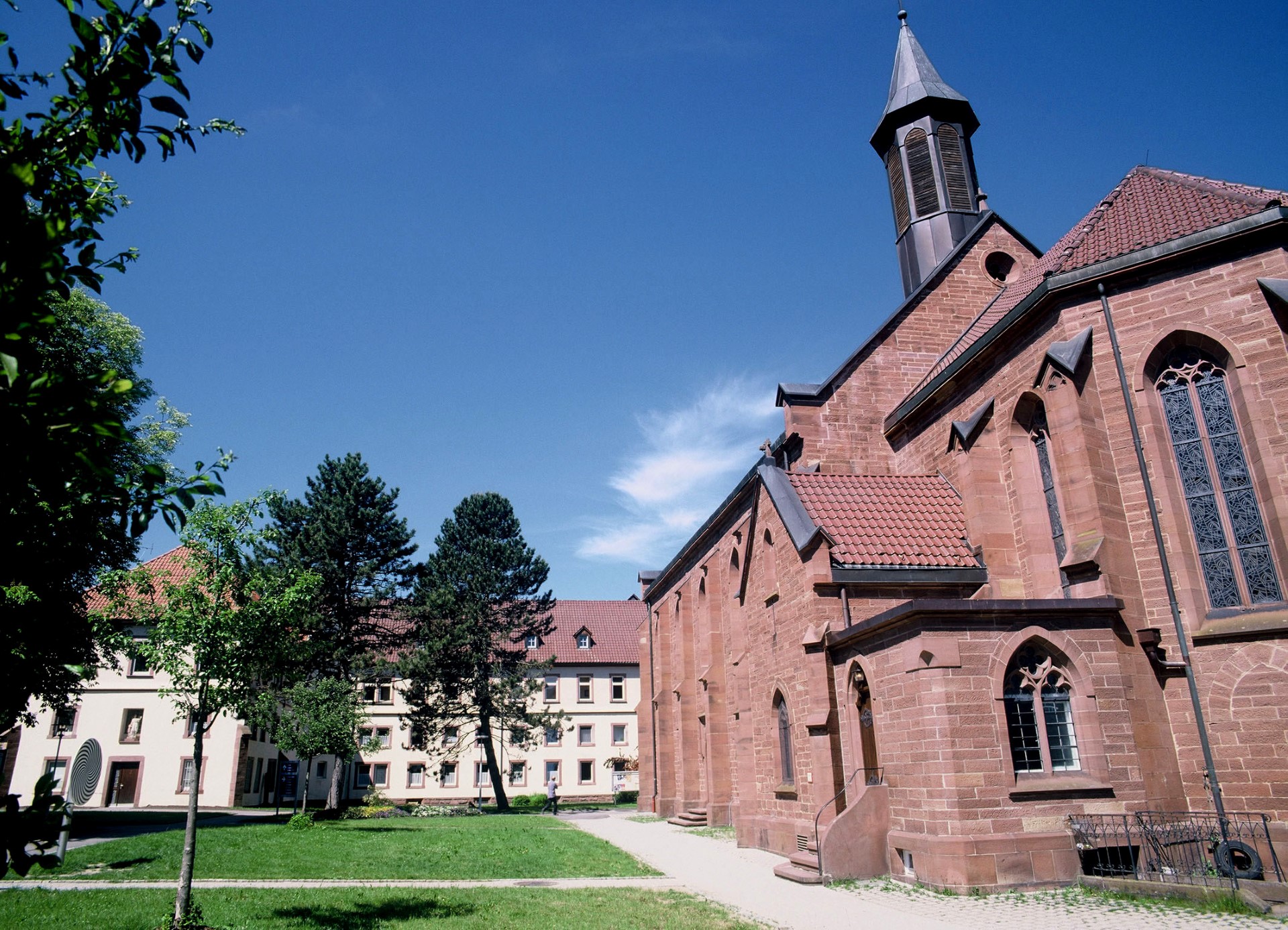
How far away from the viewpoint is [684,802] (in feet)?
96.2

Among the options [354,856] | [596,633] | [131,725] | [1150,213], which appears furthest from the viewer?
[596,633]

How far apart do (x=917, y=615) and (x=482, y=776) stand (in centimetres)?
4492

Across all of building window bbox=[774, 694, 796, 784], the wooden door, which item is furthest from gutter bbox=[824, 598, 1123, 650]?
the wooden door

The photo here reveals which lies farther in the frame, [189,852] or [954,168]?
[954,168]

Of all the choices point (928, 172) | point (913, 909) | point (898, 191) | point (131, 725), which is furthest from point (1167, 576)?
point (131, 725)

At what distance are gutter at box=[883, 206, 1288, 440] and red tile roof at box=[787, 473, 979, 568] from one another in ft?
9.50

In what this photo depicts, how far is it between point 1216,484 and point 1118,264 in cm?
414

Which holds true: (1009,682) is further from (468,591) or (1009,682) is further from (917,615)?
(468,591)

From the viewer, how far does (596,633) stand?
5622 cm

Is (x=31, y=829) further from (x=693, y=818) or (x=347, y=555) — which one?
(x=347, y=555)

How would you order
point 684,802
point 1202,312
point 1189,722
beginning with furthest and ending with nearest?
point 684,802
point 1202,312
point 1189,722

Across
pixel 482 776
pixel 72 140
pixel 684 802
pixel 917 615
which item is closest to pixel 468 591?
pixel 482 776

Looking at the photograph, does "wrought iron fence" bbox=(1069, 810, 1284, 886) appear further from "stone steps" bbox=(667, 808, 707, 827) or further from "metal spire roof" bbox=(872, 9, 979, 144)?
"metal spire roof" bbox=(872, 9, 979, 144)

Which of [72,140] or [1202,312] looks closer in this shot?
[72,140]
